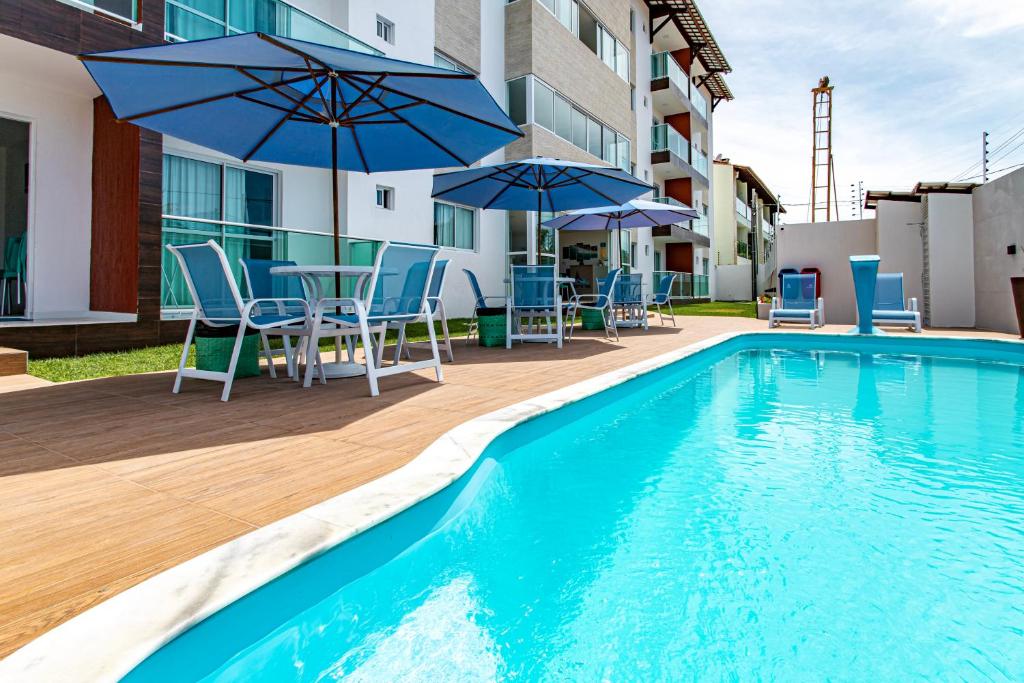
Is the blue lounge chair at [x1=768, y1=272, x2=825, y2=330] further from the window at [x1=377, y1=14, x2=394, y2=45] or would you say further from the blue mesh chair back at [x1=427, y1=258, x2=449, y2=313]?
the window at [x1=377, y1=14, x2=394, y2=45]

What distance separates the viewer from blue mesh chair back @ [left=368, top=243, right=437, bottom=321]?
423cm

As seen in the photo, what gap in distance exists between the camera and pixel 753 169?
130 ft

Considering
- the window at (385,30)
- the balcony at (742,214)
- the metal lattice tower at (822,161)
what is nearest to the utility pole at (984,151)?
the window at (385,30)

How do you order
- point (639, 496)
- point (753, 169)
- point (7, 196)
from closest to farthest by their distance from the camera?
point (639, 496)
point (7, 196)
point (753, 169)

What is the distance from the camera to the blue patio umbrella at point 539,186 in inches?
313

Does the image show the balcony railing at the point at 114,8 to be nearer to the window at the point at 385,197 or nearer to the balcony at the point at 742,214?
the window at the point at 385,197

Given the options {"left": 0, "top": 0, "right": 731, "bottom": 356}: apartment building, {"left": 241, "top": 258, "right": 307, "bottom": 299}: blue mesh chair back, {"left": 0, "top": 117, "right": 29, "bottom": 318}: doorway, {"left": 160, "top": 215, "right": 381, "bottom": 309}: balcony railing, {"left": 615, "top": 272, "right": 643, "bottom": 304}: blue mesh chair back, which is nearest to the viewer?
{"left": 241, "top": 258, "right": 307, "bottom": 299}: blue mesh chair back

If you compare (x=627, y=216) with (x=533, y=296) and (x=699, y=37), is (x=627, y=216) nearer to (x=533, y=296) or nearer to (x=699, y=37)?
(x=533, y=296)

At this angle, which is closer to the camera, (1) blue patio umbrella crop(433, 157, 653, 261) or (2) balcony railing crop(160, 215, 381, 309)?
(2) balcony railing crop(160, 215, 381, 309)

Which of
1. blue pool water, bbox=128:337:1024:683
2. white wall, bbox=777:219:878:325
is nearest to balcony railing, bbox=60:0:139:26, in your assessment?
blue pool water, bbox=128:337:1024:683

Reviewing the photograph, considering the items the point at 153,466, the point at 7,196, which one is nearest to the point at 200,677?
the point at 153,466

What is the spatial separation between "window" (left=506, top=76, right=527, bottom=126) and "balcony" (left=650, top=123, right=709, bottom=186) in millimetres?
10237

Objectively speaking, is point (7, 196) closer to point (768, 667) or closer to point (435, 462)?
point (435, 462)

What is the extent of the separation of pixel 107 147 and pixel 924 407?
983 cm
